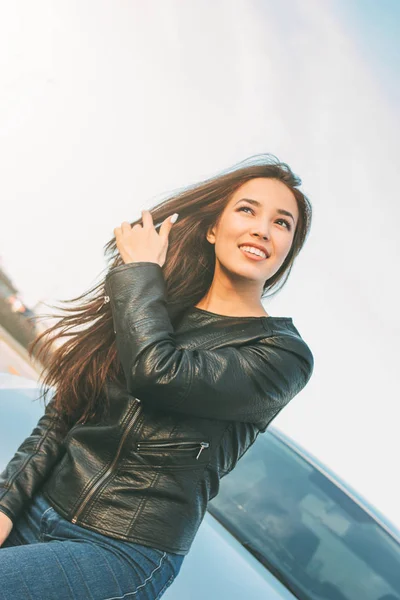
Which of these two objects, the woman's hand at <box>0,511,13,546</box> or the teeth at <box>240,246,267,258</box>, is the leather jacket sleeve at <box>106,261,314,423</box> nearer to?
the teeth at <box>240,246,267,258</box>

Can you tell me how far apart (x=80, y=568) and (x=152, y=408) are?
0.99 ft

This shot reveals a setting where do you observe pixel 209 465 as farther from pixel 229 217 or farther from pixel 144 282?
pixel 229 217

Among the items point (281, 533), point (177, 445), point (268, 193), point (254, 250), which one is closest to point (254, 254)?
point (254, 250)

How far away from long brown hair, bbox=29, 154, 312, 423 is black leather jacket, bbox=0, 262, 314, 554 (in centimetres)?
19

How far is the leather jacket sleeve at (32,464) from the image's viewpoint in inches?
47.1

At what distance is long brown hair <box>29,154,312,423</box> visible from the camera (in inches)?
52.6

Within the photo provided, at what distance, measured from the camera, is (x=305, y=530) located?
6.27 ft

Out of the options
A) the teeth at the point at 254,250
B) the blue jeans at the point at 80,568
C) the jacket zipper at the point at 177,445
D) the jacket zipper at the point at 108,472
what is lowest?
the blue jeans at the point at 80,568

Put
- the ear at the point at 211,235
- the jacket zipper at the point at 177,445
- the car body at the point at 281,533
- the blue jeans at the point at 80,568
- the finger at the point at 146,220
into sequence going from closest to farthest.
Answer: the blue jeans at the point at 80,568, the jacket zipper at the point at 177,445, the finger at the point at 146,220, the ear at the point at 211,235, the car body at the point at 281,533

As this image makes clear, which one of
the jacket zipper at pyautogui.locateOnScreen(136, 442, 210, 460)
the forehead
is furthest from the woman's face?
the jacket zipper at pyautogui.locateOnScreen(136, 442, 210, 460)

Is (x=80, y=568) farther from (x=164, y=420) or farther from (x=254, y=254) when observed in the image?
(x=254, y=254)

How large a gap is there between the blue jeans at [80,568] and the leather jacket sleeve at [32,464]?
0.13 metres

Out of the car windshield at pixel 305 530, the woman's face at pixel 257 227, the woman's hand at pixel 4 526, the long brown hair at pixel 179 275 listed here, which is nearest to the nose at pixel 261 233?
the woman's face at pixel 257 227

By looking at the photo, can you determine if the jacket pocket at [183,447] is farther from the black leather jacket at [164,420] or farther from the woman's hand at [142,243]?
the woman's hand at [142,243]
